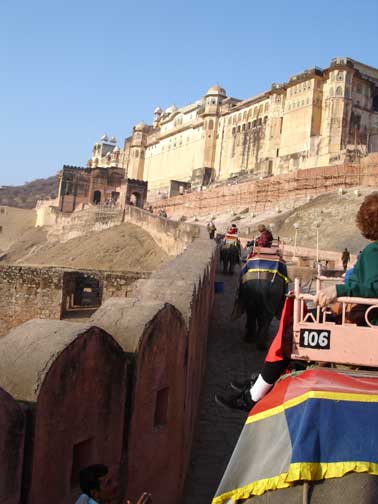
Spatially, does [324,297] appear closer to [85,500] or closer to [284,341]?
[284,341]

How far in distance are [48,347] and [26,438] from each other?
361 millimetres

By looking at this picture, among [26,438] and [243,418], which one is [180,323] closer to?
[26,438]

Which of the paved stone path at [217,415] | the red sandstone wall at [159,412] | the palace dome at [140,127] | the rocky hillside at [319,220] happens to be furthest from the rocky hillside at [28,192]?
the red sandstone wall at [159,412]

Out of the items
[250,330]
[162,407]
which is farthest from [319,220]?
[162,407]

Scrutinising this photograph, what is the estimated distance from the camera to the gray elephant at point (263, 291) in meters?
8.16

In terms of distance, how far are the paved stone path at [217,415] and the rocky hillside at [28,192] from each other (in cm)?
11519

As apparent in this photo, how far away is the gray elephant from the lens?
8164 mm

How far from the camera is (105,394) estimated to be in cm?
288

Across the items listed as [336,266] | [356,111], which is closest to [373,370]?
[336,266]

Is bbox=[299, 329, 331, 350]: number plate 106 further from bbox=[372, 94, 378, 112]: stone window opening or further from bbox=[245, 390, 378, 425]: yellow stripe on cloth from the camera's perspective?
bbox=[372, 94, 378, 112]: stone window opening

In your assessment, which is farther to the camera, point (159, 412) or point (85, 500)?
point (159, 412)

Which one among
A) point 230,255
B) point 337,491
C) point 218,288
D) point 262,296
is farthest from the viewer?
point 230,255

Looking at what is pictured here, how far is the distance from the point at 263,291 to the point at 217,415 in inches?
92.8

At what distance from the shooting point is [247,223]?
3812cm
